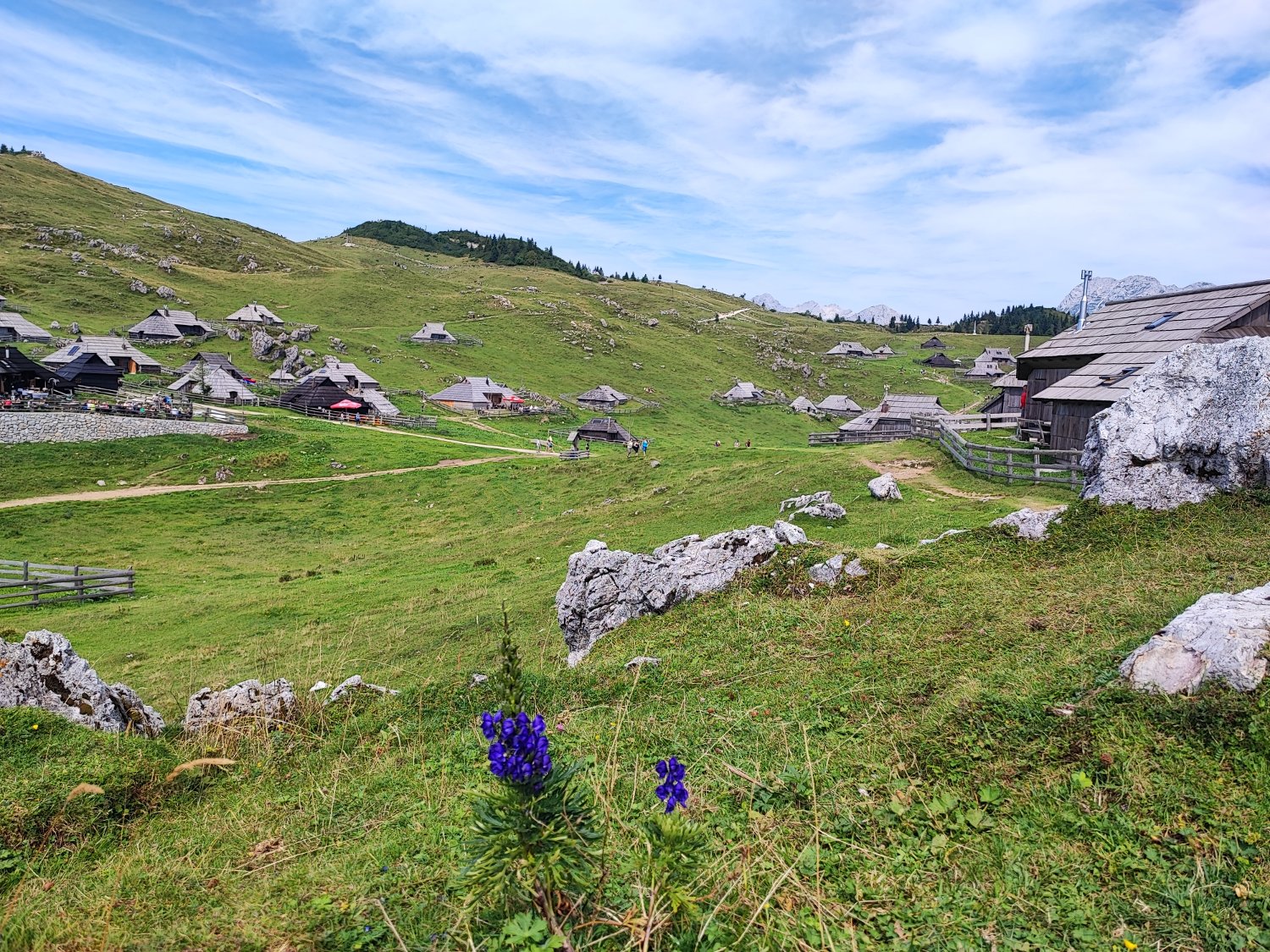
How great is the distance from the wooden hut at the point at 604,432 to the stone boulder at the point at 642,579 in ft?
185

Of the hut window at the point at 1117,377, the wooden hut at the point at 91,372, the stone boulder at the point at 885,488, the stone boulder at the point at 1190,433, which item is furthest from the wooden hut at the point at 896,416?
the wooden hut at the point at 91,372

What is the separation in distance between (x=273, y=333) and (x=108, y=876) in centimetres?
11390

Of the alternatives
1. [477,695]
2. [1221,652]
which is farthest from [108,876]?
[1221,652]

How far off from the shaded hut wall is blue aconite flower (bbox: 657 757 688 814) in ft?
104

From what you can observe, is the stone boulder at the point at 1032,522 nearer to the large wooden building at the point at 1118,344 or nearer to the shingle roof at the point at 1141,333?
the large wooden building at the point at 1118,344

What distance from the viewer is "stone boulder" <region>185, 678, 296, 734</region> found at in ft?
32.7

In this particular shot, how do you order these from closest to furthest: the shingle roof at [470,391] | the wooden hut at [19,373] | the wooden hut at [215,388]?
the wooden hut at [19,373]
the wooden hut at [215,388]
the shingle roof at [470,391]

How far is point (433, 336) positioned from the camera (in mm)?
116188

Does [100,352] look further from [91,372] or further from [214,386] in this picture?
[214,386]

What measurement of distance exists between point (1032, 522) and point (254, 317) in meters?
123

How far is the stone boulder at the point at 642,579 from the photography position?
595 inches

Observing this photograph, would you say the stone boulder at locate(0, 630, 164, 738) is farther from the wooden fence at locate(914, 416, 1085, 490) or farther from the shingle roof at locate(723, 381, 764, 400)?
the shingle roof at locate(723, 381, 764, 400)

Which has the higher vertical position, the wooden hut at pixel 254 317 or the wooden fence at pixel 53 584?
the wooden hut at pixel 254 317

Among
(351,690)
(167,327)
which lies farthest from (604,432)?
(167,327)
